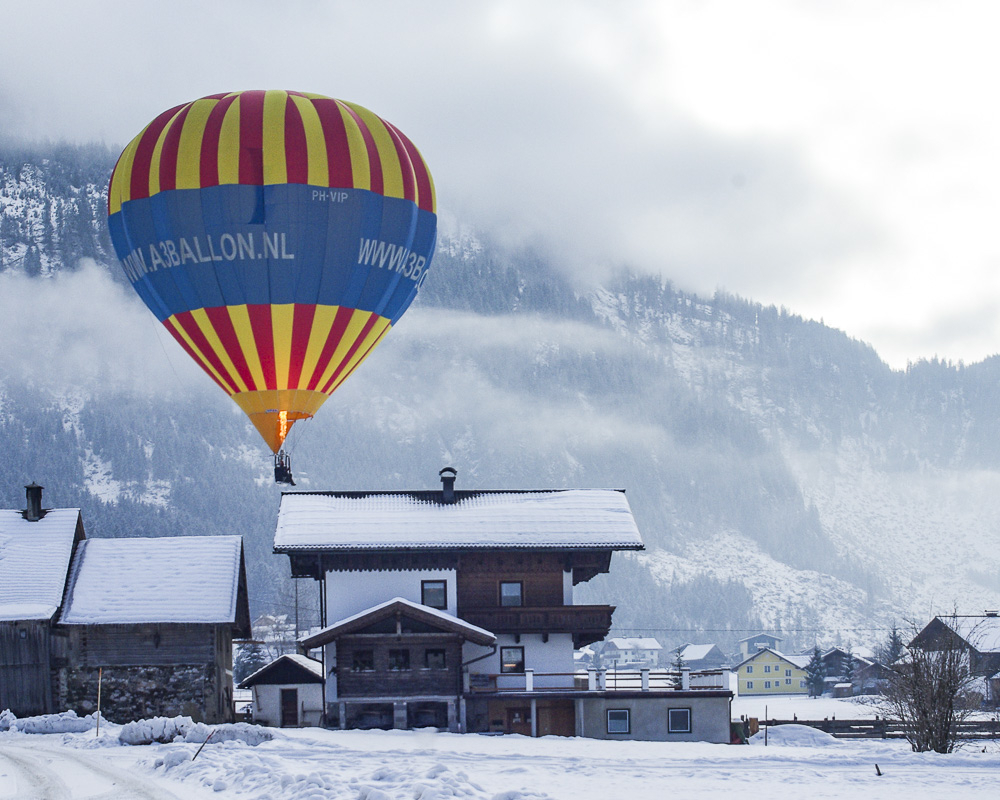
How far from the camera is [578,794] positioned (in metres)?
24.1

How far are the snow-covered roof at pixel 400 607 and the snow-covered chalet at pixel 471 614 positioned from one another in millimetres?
63

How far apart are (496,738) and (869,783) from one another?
1475cm

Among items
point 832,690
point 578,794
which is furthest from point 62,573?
point 832,690

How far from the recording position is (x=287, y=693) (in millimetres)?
52344

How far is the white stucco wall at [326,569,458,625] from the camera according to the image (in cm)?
4978

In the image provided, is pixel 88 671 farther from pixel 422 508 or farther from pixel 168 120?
pixel 168 120

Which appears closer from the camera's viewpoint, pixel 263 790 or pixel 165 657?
pixel 263 790

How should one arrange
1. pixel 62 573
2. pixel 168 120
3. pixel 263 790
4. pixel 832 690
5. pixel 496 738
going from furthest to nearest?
pixel 832 690
pixel 62 573
pixel 168 120
pixel 496 738
pixel 263 790

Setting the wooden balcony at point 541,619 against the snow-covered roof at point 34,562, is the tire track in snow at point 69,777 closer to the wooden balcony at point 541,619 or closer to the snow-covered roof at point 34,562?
the snow-covered roof at point 34,562

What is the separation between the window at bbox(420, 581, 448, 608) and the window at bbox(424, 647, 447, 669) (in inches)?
121

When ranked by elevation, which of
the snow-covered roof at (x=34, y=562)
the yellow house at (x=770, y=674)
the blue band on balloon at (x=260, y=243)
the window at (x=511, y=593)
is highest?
the blue band on balloon at (x=260, y=243)

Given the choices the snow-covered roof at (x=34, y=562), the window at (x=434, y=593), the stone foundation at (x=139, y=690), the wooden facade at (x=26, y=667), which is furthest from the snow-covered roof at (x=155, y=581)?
the window at (x=434, y=593)

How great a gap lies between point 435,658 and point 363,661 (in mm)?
2717

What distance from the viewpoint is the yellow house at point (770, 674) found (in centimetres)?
16312
